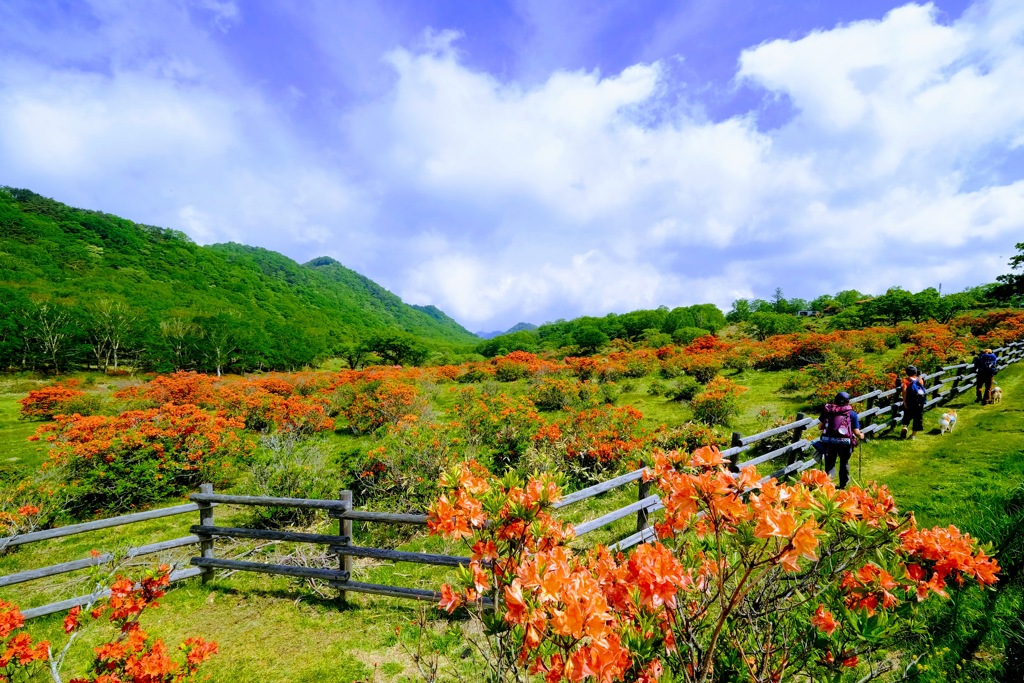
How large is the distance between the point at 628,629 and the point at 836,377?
683 inches

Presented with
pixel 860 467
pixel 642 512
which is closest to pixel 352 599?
pixel 642 512

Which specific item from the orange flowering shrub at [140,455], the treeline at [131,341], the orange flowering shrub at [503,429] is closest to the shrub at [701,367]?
the orange flowering shrub at [503,429]

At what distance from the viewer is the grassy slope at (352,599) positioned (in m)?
4.25

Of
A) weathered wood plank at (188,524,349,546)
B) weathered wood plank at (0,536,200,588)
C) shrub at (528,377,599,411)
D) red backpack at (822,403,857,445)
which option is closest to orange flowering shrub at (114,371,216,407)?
weathered wood plank at (188,524,349,546)

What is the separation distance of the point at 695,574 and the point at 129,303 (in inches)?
2950

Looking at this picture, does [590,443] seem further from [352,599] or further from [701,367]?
[701,367]

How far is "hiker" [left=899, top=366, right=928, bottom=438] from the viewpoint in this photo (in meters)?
9.30

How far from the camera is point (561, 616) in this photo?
156cm

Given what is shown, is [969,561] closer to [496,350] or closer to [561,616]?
[561,616]

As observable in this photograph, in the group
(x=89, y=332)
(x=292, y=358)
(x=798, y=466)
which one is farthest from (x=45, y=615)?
(x=292, y=358)

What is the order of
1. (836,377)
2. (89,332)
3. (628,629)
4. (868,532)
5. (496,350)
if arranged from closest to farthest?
(628,629) < (868,532) < (836,377) < (89,332) < (496,350)

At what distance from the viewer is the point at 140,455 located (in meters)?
8.74

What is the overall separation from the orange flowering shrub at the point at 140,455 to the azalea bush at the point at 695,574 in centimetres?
990

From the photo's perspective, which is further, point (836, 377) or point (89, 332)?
point (89, 332)
